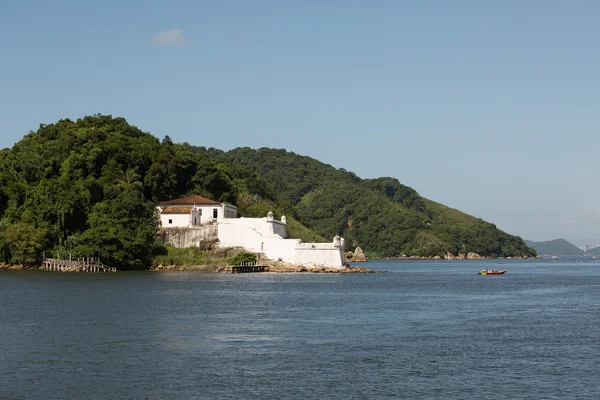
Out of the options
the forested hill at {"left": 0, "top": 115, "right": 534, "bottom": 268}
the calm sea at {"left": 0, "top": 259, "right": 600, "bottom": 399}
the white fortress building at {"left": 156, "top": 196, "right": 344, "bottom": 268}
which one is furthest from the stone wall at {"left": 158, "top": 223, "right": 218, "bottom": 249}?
the calm sea at {"left": 0, "top": 259, "right": 600, "bottom": 399}

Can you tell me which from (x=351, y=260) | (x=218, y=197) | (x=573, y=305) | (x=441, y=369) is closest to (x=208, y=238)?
(x=218, y=197)

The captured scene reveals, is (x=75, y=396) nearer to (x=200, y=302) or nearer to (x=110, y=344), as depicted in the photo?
(x=110, y=344)

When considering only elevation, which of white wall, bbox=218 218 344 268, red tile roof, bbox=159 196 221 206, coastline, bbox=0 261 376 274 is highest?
red tile roof, bbox=159 196 221 206

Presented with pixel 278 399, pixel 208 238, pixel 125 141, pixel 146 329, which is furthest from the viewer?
pixel 125 141

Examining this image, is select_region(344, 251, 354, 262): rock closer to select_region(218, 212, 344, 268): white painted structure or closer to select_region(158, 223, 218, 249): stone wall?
select_region(218, 212, 344, 268): white painted structure

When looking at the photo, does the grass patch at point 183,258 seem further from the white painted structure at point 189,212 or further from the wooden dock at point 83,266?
the wooden dock at point 83,266

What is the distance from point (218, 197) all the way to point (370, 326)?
6846cm

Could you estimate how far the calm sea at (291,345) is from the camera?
2564 cm

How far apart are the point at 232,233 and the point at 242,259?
14.9ft

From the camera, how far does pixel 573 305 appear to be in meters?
53.7

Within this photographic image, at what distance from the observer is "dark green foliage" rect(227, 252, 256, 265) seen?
285 feet

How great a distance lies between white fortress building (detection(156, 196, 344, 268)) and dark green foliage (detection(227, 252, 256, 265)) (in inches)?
87.1

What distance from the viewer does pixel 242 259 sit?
86938 mm

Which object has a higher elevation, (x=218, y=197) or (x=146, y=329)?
(x=218, y=197)
